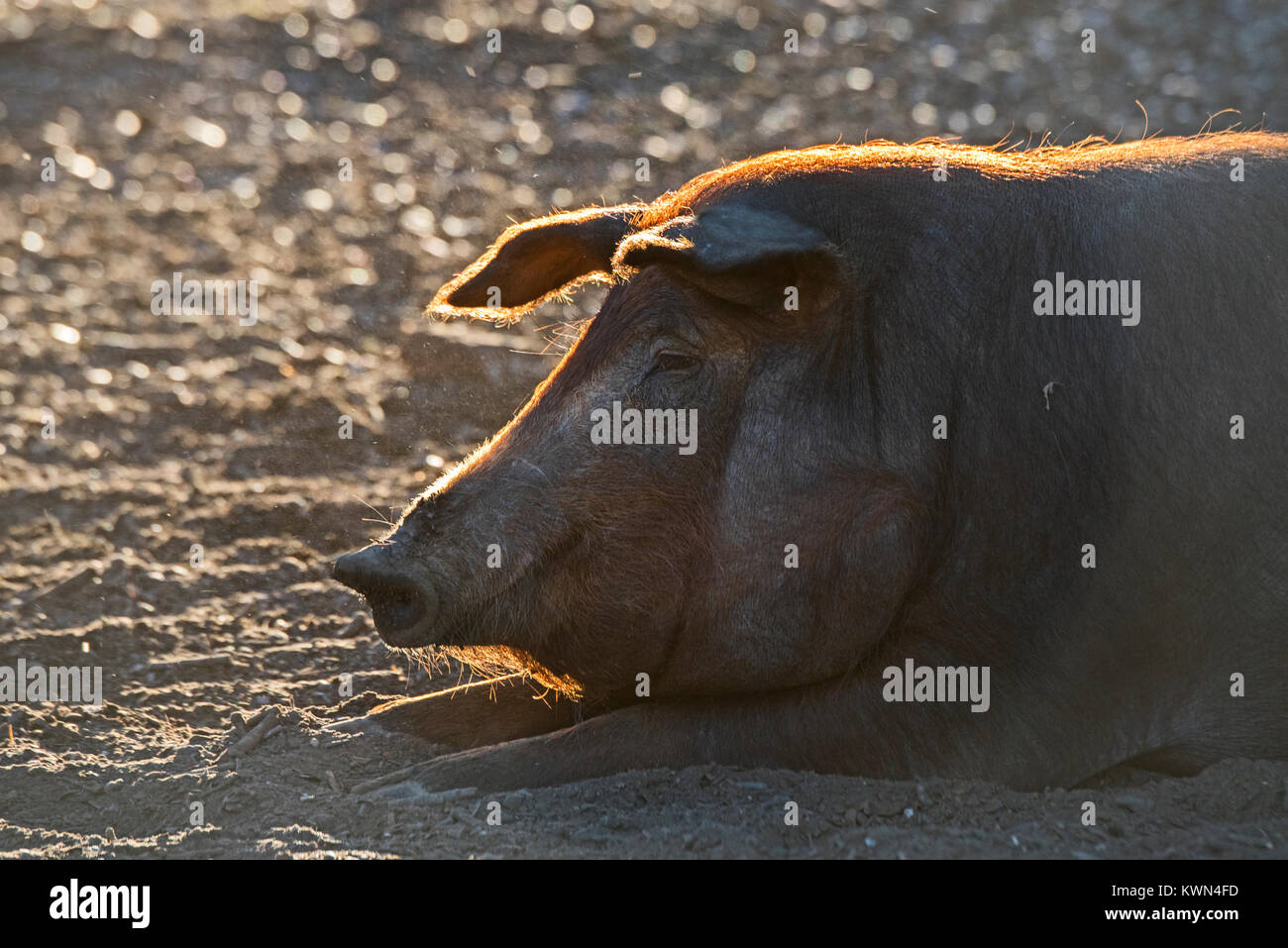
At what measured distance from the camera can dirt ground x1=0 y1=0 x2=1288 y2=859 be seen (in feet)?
15.6

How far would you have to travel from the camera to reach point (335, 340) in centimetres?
924

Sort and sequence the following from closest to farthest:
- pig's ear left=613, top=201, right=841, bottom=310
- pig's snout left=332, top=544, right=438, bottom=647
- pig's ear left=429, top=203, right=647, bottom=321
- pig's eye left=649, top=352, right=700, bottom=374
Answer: pig's ear left=613, top=201, right=841, bottom=310, pig's snout left=332, top=544, right=438, bottom=647, pig's eye left=649, top=352, right=700, bottom=374, pig's ear left=429, top=203, right=647, bottom=321

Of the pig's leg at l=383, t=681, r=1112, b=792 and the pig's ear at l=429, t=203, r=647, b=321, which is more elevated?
the pig's ear at l=429, t=203, r=647, b=321

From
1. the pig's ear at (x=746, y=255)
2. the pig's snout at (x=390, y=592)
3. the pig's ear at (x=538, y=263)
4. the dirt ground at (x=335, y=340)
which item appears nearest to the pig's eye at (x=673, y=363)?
the pig's ear at (x=746, y=255)

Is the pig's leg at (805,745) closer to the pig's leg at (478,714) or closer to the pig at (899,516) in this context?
the pig at (899,516)

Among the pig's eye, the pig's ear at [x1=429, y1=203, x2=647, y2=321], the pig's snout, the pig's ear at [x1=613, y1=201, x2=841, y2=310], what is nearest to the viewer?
the pig's ear at [x1=613, y1=201, x2=841, y2=310]

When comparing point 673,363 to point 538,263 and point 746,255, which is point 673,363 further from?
point 538,263

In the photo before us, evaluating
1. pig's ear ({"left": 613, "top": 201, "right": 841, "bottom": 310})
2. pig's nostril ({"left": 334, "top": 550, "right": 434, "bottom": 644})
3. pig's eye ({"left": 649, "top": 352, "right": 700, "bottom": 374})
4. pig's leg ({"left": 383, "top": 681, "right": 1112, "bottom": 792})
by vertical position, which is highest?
pig's ear ({"left": 613, "top": 201, "right": 841, "bottom": 310})

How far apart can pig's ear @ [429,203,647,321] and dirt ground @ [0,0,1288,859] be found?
706mm

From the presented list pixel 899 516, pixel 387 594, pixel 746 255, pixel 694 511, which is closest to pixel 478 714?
pixel 387 594

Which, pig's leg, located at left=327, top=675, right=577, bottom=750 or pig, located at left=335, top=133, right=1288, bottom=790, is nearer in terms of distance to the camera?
pig, located at left=335, top=133, right=1288, bottom=790

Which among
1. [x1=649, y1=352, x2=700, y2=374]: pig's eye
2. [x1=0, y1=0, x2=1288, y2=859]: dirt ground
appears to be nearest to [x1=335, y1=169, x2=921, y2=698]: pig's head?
[x1=649, y1=352, x2=700, y2=374]: pig's eye

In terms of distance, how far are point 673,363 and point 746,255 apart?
1.53 ft

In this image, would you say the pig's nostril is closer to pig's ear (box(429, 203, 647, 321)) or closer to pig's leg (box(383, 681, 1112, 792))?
pig's leg (box(383, 681, 1112, 792))
